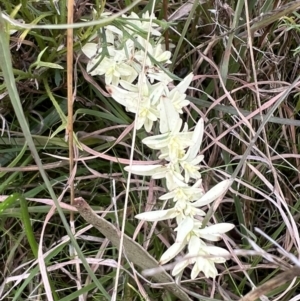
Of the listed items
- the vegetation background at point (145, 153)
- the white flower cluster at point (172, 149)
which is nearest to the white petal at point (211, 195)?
the white flower cluster at point (172, 149)

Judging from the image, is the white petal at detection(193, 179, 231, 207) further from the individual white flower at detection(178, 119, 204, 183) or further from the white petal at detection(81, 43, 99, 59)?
the white petal at detection(81, 43, 99, 59)

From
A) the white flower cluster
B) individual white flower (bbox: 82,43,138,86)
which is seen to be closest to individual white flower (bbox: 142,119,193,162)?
the white flower cluster

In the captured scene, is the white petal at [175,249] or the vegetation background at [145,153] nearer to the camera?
the white petal at [175,249]

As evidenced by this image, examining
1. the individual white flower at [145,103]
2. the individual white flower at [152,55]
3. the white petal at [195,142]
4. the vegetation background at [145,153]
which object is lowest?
the vegetation background at [145,153]

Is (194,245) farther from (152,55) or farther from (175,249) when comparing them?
(152,55)

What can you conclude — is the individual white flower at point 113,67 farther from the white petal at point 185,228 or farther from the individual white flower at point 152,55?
the white petal at point 185,228

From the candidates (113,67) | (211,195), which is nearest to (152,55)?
(113,67)
